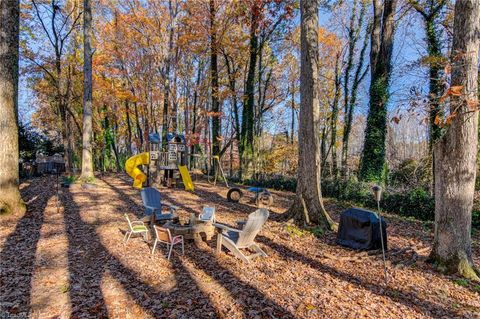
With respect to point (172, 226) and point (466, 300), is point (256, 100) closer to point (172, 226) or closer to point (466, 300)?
point (172, 226)

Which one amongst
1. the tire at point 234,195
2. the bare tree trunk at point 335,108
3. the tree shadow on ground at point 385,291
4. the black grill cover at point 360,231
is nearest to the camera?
the tree shadow on ground at point 385,291

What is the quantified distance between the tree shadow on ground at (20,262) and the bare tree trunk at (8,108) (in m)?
0.65

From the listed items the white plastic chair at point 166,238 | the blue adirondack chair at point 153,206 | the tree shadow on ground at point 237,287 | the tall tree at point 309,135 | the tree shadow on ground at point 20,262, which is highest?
the tall tree at point 309,135

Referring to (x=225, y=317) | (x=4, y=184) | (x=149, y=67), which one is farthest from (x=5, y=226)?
(x=149, y=67)

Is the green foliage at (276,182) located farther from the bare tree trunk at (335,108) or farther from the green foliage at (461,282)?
the green foliage at (461,282)

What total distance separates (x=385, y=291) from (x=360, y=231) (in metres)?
1.82

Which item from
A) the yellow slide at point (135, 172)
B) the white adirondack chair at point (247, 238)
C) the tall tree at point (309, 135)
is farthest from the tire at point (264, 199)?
the yellow slide at point (135, 172)

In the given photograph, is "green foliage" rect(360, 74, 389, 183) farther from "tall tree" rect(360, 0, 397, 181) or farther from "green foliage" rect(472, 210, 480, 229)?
"green foliage" rect(472, 210, 480, 229)

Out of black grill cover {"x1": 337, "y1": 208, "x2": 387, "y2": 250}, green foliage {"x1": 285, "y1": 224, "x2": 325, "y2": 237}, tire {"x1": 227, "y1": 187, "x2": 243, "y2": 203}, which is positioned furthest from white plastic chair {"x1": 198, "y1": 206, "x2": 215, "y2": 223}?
tire {"x1": 227, "y1": 187, "x2": 243, "y2": 203}

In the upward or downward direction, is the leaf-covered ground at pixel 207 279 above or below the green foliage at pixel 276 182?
below

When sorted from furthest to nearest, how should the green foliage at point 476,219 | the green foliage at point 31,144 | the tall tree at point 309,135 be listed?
the green foliage at point 31,144 < the green foliage at point 476,219 < the tall tree at point 309,135

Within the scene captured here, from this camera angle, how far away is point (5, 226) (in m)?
6.02

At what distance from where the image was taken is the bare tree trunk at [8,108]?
645cm

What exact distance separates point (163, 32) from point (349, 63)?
12469 mm
